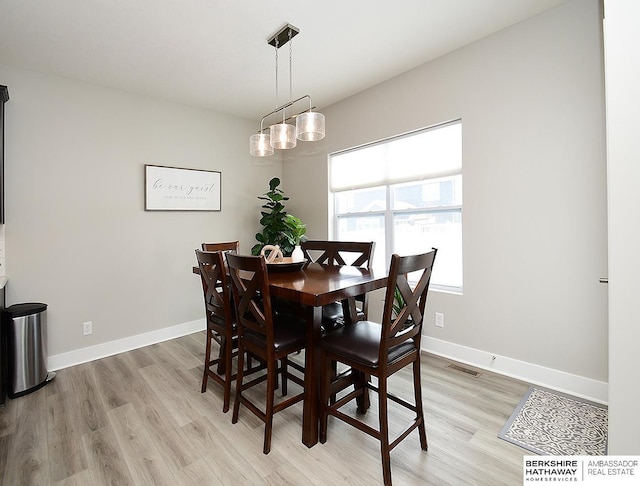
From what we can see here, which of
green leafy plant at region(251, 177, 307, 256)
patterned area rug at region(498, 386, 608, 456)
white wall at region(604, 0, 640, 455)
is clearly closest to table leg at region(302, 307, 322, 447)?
patterned area rug at region(498, 386, 608, 456)

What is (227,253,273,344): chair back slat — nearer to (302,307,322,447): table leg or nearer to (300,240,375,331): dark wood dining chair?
(302,307,322,447): table leg

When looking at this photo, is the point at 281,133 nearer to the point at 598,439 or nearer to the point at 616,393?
the point at 616,393

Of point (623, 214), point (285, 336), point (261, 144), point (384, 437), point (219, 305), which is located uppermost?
point (261, 144)

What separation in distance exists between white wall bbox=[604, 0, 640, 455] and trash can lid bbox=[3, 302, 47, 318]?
3.48 meters

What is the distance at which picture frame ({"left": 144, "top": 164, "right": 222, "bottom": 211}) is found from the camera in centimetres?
343

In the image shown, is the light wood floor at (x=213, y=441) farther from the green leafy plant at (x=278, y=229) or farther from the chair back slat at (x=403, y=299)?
the green leafy plant at (x=278, y=229)

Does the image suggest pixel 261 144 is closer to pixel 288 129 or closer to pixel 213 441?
pixel 288 129

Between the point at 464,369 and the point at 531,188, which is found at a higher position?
the point at 531,188

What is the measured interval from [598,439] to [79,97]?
187 inches

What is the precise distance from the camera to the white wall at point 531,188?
210 centimetres

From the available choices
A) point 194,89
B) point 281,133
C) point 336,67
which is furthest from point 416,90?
point 194,89

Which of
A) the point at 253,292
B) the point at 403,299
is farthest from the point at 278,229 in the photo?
the point at 403,299

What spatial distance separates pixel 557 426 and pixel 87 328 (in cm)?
390

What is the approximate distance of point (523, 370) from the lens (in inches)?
95.2
